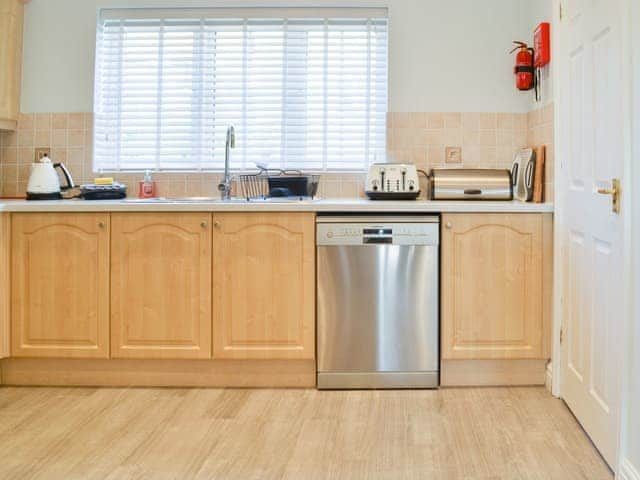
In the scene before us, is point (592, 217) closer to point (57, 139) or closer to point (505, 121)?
point (505, 121)

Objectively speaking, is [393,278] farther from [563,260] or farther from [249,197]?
[249,197]

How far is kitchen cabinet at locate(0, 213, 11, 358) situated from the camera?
279cm

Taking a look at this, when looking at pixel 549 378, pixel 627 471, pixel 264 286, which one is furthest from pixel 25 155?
pixel 627 471

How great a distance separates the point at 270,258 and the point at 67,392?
117cm

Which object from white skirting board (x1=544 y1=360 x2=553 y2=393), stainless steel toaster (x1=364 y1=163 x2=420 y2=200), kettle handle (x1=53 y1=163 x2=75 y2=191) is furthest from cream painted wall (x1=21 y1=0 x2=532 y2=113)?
white skirting board (x1=544 y1=360 x2=553 y2=393)

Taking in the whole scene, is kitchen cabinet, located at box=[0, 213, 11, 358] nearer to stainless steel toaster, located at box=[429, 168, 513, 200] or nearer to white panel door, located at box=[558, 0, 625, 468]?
stainless steel toaster, located at box=[429, 168, 513, 200]

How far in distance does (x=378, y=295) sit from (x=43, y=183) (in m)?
1.93

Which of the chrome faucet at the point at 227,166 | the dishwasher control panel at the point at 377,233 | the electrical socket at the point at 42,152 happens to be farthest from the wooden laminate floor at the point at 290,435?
the electrical socket at the point at 42,152

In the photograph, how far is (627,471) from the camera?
1.79 meters

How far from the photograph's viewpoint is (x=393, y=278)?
2.76m

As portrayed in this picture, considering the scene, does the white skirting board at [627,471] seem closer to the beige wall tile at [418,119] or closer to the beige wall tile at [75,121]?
the beige wall tile at [418,119]

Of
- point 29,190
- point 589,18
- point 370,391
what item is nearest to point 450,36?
point 589,18

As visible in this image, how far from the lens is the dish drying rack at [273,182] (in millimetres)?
3193

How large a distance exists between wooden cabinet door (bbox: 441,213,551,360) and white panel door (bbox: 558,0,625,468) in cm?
19
